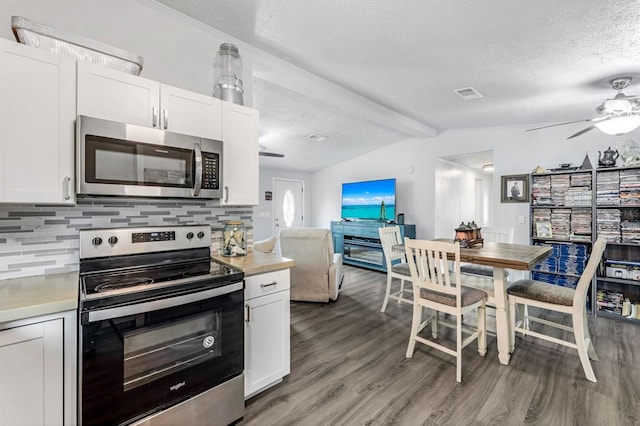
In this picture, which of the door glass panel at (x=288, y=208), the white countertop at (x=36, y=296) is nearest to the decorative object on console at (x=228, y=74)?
the white countertop at (x=36, y=296)

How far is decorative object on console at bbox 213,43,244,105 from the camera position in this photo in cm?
213

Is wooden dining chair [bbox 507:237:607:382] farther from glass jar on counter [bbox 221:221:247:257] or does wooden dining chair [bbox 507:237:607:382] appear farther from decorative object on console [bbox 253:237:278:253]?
decorative object on console [bbox 253:237:278:253]

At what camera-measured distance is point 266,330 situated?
1904mm

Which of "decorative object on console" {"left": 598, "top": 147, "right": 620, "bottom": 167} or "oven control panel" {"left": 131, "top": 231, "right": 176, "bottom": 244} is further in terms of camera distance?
"decorative object on console" {"left": 598, "top": 147, "right": 620, "bottom": 167}

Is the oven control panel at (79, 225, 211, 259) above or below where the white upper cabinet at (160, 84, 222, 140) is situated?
below

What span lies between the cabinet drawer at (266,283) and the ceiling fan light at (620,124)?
3.00 meters

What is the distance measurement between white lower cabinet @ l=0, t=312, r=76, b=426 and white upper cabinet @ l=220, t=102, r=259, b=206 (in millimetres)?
1122

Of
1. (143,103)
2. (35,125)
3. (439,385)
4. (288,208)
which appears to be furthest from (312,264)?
(288,208)

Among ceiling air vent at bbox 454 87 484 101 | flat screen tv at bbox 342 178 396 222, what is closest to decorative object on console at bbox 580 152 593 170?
ceiling air vent at bbox 454 87 484 101

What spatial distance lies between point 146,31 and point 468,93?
10.4ft

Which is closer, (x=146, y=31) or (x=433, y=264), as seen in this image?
(x=146, y=31)

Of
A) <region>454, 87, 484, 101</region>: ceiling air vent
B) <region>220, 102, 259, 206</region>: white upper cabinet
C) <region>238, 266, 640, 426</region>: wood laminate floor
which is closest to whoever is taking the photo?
<region>238, 266, 640, 426</region>: wood laminate floor

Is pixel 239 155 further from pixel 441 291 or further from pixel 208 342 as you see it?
pixel 441 291

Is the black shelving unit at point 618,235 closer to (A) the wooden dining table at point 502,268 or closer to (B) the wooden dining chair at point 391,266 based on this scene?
(A) the wooden dining table at point 502,268
